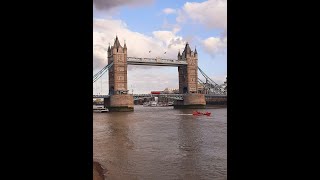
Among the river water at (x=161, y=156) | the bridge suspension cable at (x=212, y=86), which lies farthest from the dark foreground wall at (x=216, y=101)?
the river water at (x=161, y=156)

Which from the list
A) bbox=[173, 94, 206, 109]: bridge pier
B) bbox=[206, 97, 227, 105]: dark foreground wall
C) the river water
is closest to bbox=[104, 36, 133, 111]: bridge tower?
bbox=[173, 94, 206, 109]: bridge pier

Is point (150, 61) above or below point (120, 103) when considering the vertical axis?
above

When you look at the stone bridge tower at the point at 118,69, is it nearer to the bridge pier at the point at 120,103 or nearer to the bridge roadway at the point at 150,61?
the bridge roadway at the point at 150,61

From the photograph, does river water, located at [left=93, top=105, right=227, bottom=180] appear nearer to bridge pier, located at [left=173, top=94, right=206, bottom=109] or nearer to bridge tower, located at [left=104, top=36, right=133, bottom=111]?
bridge tower, located at [left=104, top=36, right=133, bottom=111]

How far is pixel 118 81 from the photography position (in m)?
50.1

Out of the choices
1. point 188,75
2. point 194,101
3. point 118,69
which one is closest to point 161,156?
point 194,101

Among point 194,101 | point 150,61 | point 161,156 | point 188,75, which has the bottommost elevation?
point 161,156

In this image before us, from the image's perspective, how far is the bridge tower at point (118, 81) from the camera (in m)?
44.3

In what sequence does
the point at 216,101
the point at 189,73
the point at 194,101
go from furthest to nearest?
the point at 216,101
the point at 189,73
the point at 194,101

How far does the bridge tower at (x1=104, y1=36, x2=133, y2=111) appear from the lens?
145 ft

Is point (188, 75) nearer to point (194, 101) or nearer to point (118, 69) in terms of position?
point (194, 101)

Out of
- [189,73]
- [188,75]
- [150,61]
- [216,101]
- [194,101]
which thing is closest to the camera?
[150,61]
